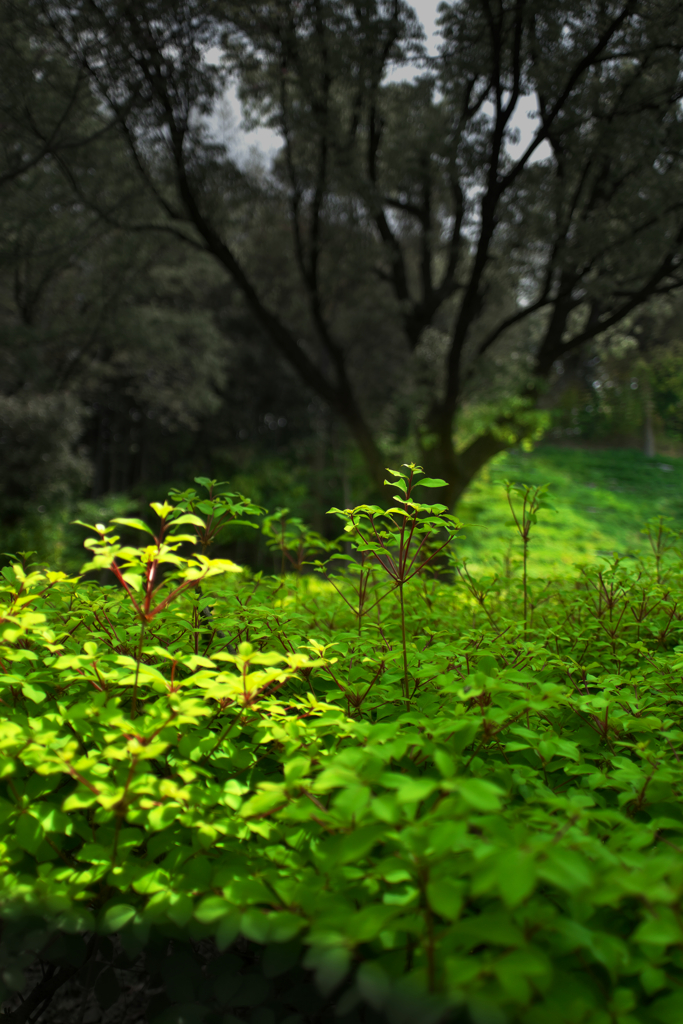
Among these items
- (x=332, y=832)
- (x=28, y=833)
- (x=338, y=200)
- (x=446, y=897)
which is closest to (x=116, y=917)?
(x=28, y=833)

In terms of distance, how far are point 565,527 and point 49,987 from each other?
1047 cm

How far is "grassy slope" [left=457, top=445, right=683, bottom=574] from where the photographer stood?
9.30 meters

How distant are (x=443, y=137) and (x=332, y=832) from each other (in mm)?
7742

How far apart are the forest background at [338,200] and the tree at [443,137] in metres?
0.03

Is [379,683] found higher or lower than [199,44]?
lower

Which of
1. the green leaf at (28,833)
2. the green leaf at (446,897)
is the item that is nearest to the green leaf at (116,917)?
the green leaf at (28,833)

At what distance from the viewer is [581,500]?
11.9m

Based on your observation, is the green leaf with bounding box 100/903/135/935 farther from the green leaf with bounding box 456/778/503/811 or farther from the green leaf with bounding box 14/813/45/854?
the green leaf with bounding box 456/778/503/811

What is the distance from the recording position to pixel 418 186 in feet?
27.5

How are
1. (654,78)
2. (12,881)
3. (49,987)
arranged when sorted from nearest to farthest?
(12,881) → (49,987) → (654,78)

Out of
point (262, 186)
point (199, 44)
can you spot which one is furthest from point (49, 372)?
point (199, 44)

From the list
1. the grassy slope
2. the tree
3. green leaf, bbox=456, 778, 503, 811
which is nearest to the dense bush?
green leaf, bbox=456, 778, 503, 811

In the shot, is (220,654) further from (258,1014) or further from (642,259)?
(642,259)

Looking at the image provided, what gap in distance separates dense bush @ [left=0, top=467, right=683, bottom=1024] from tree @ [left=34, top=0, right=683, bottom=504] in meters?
5.88
